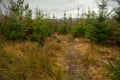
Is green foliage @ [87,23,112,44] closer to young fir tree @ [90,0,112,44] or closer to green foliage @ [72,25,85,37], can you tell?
young fir tree @ [90,0,112,44]

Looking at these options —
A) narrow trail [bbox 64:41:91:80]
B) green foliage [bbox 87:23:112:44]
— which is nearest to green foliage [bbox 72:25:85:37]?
green foliage [bbox 87:23:112:44]

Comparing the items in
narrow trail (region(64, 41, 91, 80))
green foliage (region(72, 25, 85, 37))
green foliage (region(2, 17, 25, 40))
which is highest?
green foliage (region(2, 17, 25, 40))

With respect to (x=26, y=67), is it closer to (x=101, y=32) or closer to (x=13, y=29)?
(x=13, y=29)

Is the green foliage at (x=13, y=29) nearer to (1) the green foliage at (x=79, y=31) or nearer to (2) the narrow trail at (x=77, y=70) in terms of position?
(2) the narrow trail at (x=77, y=70)

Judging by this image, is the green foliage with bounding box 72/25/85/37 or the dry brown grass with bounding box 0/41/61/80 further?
the green foliage with bounding box 72/25/85/37

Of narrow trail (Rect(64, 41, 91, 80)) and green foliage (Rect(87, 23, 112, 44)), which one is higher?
green foliage (Rect(87, 23, 112, 44))

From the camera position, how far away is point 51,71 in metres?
6.94

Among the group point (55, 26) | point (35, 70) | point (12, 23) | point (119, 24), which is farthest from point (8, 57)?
point (55, 26)

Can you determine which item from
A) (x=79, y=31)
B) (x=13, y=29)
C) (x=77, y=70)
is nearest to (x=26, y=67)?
(x=77, y=70)

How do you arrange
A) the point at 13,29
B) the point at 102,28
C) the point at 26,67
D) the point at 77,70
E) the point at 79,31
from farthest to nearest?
the point at 79,31, the point at 102,28, the point at 13,29, the point at 77,70, the point at 26,67

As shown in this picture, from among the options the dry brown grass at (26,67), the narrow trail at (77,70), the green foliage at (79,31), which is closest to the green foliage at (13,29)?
the dry brown grass at (26,67)

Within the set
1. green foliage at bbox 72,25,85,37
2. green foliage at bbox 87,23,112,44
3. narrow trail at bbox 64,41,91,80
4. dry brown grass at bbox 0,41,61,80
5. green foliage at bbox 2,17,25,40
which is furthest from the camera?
green foliage at bbox 72,25,85,37

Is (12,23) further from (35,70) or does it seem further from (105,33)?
(105,33)

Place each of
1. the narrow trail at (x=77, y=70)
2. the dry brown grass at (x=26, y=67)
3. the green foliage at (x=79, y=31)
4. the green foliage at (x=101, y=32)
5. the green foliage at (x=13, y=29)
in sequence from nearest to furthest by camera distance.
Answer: the dry brown grass at (x=26, y=67), the narrow trail at (x=77, y=70), the green foliage at (x=13, y=29), the green foliage at (x=101, y=32), the green foliage at (x=79, y=31)
